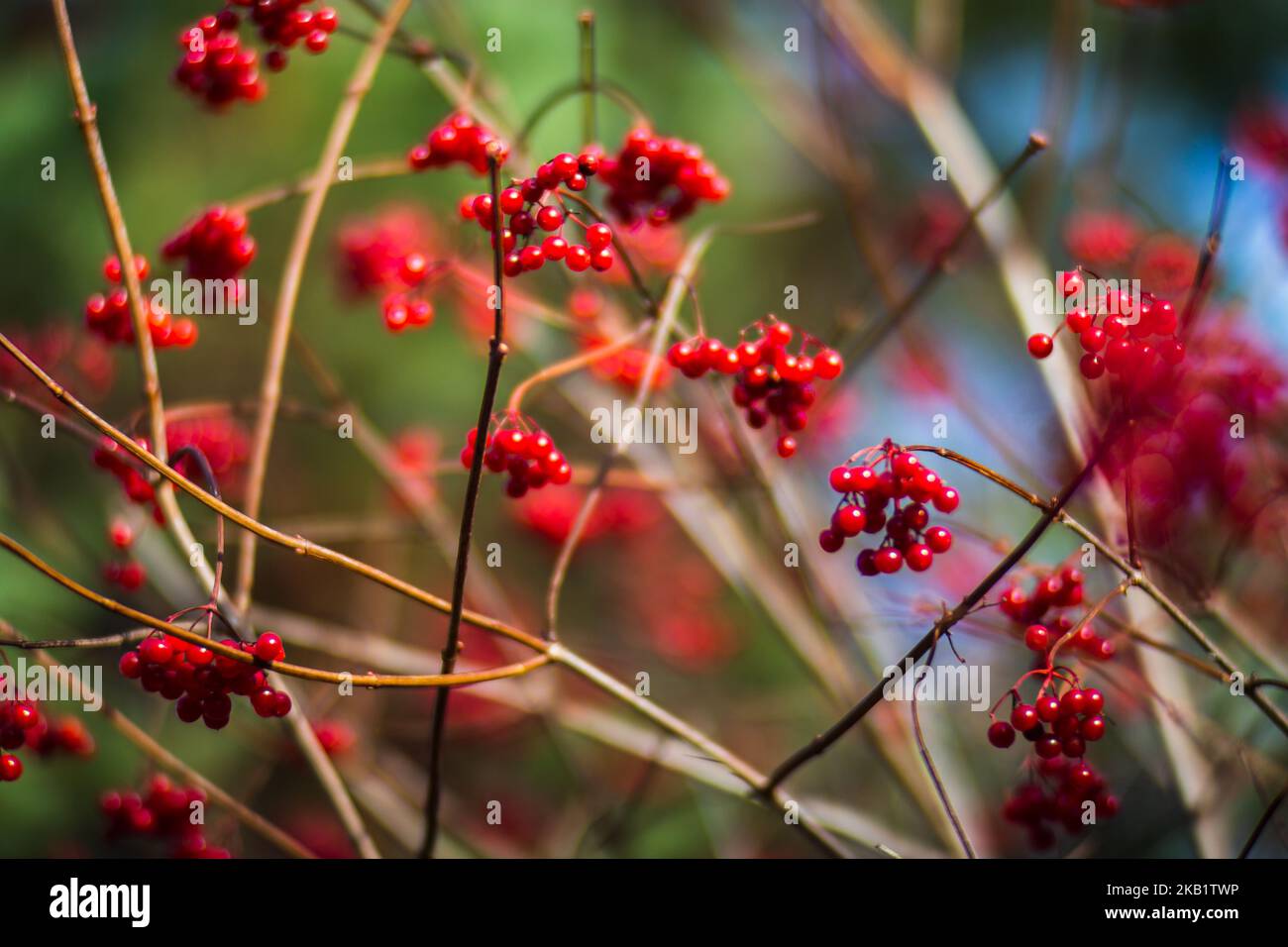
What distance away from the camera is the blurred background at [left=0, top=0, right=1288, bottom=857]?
73.5 inches

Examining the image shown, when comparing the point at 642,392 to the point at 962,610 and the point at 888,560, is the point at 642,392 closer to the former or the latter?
the point at 888,560

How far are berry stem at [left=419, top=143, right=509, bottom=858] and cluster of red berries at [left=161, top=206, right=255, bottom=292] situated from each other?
57cm

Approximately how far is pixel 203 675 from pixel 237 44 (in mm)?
943

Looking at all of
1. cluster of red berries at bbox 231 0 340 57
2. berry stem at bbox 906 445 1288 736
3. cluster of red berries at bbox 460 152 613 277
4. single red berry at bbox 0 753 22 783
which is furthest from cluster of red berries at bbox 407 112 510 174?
single red berry at bbox 0 753 22 783

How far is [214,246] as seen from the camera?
5.08 feet

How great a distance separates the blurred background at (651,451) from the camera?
6.12 feet

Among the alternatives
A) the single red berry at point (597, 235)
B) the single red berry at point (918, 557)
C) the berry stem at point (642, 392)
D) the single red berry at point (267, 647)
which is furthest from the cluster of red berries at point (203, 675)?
the single red berry at point (918, 557)

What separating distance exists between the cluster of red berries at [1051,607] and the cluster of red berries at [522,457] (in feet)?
1.76

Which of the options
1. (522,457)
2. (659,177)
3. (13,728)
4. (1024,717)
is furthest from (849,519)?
(13,728)

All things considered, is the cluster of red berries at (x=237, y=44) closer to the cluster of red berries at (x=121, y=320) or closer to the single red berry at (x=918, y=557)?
the cluster of red berries at (x=121, y=320)

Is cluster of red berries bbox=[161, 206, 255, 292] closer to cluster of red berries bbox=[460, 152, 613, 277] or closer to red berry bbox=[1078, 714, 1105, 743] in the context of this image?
cluster of red berries bbox=[460, 152, 613, 277]

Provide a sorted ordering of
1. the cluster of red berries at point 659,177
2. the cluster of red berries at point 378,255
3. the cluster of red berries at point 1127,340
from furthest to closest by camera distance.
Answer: the cluster of red berries at point 378,255, the cluster of red berries at point 659,177, the cluster of red berries at point 1127,340
